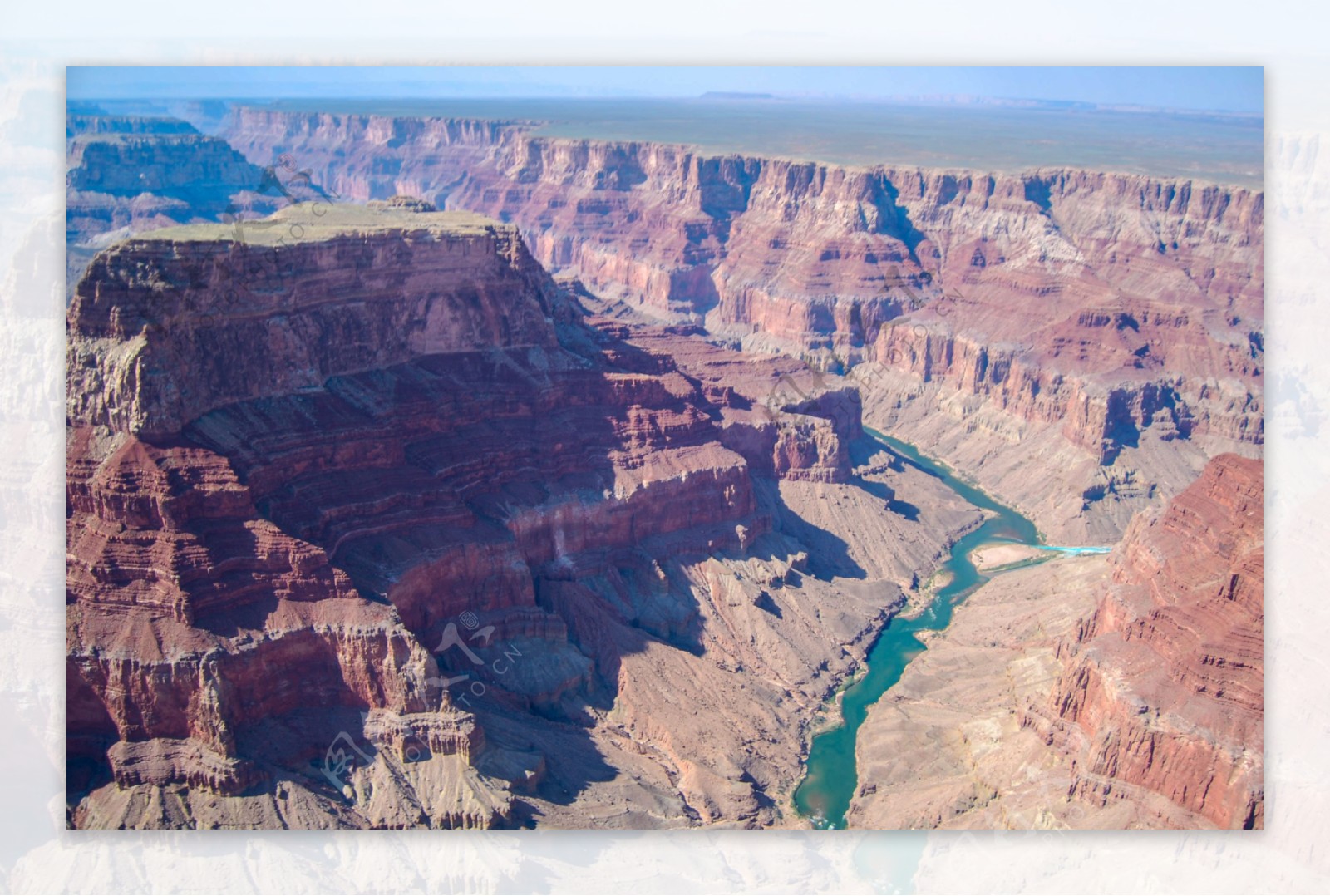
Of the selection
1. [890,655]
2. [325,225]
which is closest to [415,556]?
[325,225]

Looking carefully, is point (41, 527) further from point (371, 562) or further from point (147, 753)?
point (371, 562)

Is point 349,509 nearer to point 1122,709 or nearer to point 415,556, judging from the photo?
point 415,556

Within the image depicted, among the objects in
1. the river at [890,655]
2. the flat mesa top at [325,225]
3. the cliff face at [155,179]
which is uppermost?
the cliff face at [155,179]

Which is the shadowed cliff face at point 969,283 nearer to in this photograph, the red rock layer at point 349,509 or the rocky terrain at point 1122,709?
the rocky terrain at point 1122,709

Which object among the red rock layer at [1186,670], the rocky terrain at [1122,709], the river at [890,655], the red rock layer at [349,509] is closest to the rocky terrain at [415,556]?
the red rock layer at [349,509]

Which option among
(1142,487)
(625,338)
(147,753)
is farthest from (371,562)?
(1142,487)

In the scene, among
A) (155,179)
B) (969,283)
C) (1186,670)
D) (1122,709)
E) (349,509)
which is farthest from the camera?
(155,179)
